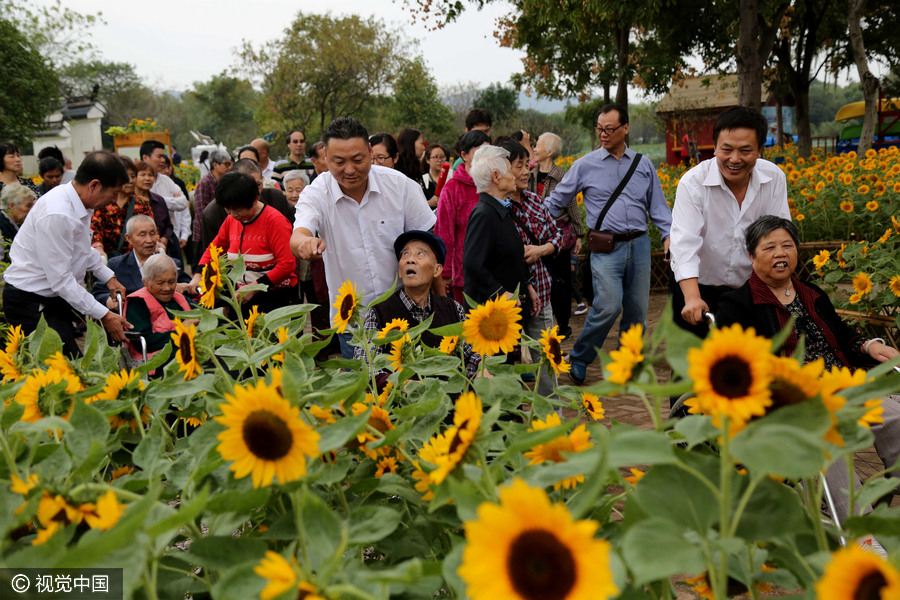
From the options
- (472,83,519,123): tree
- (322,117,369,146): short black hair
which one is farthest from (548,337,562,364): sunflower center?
(472,83,519,123): tree

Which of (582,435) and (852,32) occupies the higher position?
(852,32)

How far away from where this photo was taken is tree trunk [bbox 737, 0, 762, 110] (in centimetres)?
1027

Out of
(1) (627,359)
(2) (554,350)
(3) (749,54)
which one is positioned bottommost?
(2) (554,350)

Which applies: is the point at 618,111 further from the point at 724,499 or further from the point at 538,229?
the point at 724,499

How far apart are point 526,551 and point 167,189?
850 cm

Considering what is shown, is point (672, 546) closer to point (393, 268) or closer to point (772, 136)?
point (393, 268)

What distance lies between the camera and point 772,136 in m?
38.2

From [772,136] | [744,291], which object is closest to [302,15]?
[772,136]

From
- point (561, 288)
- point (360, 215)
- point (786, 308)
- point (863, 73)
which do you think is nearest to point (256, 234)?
point (360, 215)

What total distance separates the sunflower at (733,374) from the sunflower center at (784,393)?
0.07ft

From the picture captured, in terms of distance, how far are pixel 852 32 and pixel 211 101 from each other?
227 feet

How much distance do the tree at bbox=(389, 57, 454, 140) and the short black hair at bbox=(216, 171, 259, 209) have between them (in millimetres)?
37765

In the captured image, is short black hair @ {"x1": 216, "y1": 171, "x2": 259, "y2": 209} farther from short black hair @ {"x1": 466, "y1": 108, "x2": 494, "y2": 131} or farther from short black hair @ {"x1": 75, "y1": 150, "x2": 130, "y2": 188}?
short black hair @ {"x1": 466, "y1": 108, "x2": 494, "y2": 131}

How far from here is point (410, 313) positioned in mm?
3467
